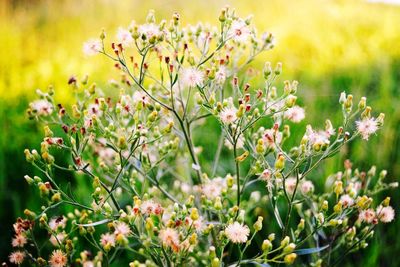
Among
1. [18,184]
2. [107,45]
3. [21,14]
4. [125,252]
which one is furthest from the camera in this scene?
[21,14]

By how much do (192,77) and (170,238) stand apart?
0.50m

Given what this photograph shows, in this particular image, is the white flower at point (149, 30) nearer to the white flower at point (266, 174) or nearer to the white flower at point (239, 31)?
the white flower at point (239, 31)

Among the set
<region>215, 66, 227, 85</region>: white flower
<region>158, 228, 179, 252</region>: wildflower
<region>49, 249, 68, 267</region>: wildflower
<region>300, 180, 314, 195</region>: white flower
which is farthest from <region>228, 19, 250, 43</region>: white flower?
<region>49, 249, 68, 267</region>: wildflower

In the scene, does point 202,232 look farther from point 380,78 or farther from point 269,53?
point 269,53

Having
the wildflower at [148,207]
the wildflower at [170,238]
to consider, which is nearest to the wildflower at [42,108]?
the wildflower at [148,207]

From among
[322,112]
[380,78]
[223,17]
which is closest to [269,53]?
[380,78]

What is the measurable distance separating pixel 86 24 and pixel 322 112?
4032 millimetres

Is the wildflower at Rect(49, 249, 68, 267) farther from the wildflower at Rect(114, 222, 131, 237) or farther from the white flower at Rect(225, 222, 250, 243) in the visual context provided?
the white flower at Rect(225, 222, 250, 243)

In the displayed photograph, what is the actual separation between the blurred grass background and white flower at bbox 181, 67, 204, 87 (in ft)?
4.09

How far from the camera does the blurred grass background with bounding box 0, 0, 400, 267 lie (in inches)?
121

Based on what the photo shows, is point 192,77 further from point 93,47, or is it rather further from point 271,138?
point 93,47

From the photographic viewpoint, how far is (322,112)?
3.68 meters

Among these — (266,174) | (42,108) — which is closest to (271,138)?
(266,174)

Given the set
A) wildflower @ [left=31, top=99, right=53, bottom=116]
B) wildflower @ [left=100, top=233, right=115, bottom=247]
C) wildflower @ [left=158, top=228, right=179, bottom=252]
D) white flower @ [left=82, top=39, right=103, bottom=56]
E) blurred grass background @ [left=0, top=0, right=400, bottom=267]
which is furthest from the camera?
blurred grass background @ [left=0, top=0, right=400, bottom=267]
